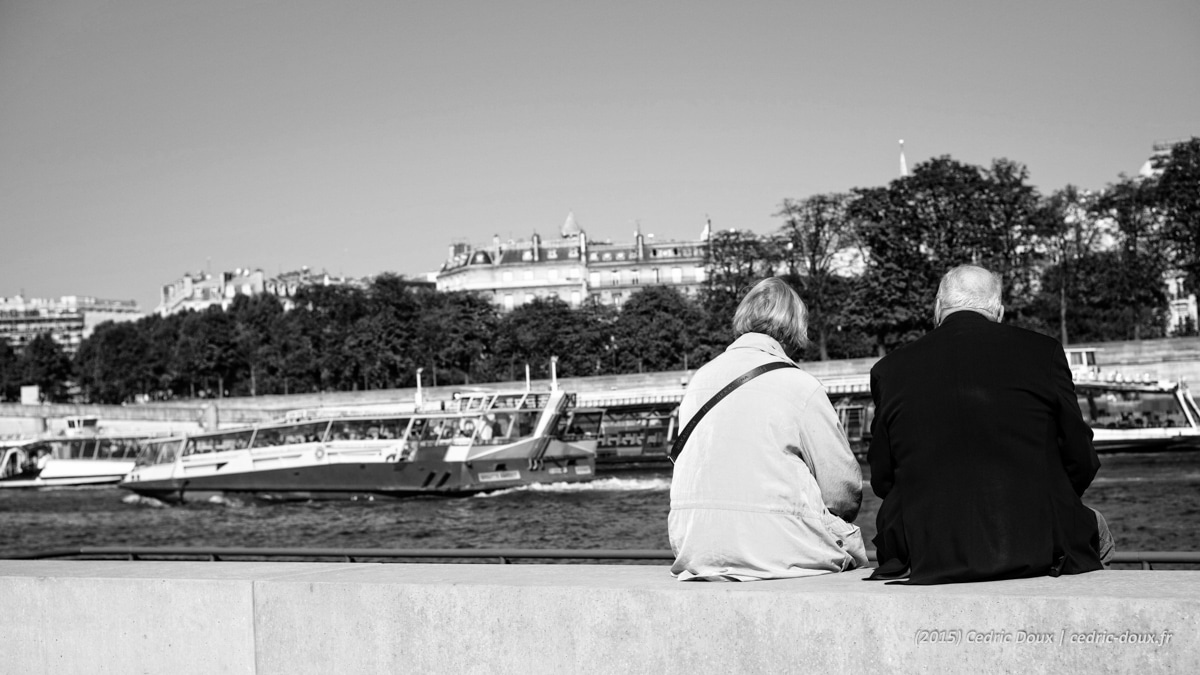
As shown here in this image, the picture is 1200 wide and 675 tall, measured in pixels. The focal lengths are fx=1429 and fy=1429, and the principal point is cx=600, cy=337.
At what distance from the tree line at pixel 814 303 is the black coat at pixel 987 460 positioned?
6394cm

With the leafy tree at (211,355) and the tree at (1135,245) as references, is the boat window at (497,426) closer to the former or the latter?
the tree at (1135,245)

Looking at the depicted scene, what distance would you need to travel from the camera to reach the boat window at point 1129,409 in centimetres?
5019

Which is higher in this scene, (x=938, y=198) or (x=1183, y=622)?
(x=938, y=198)

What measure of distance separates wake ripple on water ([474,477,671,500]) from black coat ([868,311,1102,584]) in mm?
35919

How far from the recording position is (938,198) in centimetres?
6988

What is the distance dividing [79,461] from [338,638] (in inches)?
2446

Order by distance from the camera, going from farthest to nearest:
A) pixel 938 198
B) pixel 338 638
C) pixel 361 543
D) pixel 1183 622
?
pixel 938 198, pixel 361 543, pixel 338 638, pixel 1183 622

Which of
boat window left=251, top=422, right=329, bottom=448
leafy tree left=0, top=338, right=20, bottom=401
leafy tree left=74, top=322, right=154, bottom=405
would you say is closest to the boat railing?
boat window left=251, top=422, right=329, bottom=448

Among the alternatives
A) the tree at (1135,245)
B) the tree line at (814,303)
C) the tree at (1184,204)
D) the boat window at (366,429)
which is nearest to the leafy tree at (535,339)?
the tree line at (814,303)

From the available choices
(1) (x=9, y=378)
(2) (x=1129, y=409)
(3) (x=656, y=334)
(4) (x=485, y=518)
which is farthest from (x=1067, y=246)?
(1) (x=9, y=378)

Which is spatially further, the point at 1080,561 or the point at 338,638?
the point at 338,638

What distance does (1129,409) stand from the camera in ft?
240

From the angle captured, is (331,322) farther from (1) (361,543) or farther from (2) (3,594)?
(2) (3,594)

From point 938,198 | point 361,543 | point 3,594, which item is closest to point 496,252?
point 938,198
